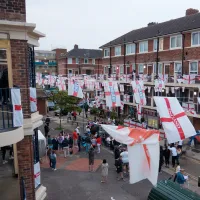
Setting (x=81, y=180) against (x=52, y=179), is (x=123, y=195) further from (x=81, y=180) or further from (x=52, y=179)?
(x=52, y=179)

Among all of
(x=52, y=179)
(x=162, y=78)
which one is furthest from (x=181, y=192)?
(x=162, y=78)

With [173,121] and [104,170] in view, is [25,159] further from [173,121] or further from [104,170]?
[104,170]

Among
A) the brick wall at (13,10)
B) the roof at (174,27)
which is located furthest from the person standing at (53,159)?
the roof at (174,27)

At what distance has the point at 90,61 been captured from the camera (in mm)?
57156

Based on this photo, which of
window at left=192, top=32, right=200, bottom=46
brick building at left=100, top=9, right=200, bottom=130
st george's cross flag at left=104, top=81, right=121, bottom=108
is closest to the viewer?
st george's cross flag at left=104, top=81, right=121, bottom=108

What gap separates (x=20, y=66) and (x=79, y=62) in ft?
161

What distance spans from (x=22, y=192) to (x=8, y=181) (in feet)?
5.98

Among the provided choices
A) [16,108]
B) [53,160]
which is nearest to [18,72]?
[16,108]

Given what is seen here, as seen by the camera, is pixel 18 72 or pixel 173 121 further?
pixel 173 121

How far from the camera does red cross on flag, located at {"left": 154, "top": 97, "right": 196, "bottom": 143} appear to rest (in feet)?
26.6

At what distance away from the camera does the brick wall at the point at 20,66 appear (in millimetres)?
6898

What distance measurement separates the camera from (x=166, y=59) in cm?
2666

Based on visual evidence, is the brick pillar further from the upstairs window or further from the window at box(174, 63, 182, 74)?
the window at box(174, 63, 182, 74)

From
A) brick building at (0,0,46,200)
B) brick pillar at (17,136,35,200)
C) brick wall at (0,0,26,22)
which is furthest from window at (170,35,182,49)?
brick pillar at (17,136,35,200)
